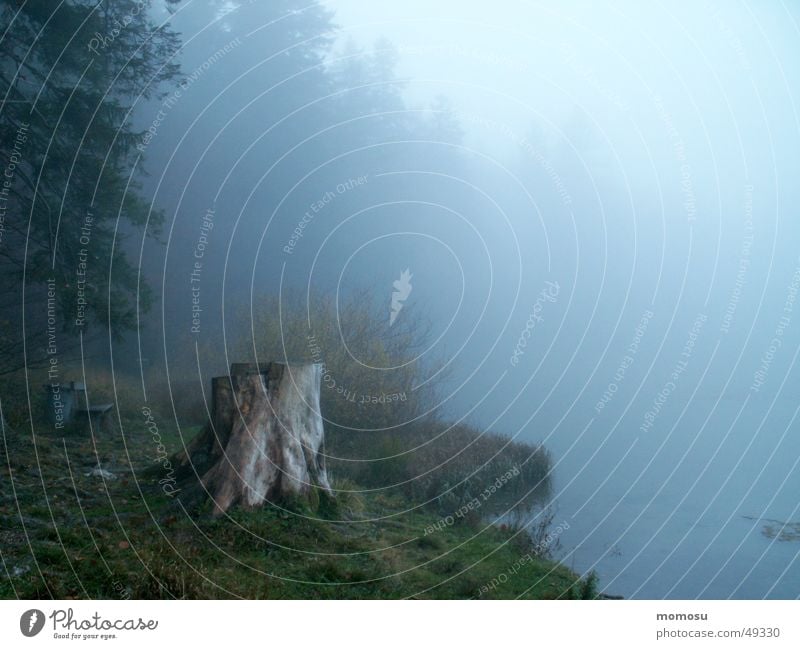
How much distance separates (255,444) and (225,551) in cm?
88

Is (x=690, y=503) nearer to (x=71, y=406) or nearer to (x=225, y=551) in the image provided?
(x=225, y=551)

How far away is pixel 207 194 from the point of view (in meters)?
9.93

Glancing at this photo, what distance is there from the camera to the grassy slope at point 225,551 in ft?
18.4

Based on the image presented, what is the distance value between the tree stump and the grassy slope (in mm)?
207

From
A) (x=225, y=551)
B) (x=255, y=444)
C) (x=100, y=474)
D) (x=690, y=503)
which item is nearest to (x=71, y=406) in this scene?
(x=100, y=474)

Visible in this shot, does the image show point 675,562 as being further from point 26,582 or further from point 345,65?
point 345,65

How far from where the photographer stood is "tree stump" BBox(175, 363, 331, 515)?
20.7 ft

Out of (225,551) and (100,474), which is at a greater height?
(100,474)

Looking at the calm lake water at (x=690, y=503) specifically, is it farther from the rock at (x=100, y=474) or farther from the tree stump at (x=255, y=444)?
the rock at (x=100, y=474)

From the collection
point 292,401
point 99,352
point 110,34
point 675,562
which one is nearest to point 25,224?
point 99,352

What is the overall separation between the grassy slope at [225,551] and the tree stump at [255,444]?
0.21m

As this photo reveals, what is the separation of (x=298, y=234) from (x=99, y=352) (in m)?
2.67

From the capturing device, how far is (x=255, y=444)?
252 inches

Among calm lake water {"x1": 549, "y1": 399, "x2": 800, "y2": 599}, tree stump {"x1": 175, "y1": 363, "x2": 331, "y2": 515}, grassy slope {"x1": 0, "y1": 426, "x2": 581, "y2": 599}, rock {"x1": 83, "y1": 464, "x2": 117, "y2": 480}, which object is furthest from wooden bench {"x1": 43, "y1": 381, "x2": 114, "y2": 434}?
calm lake water {"x1": 549, "y1": 399, "x2": 800, "y2": 599}
